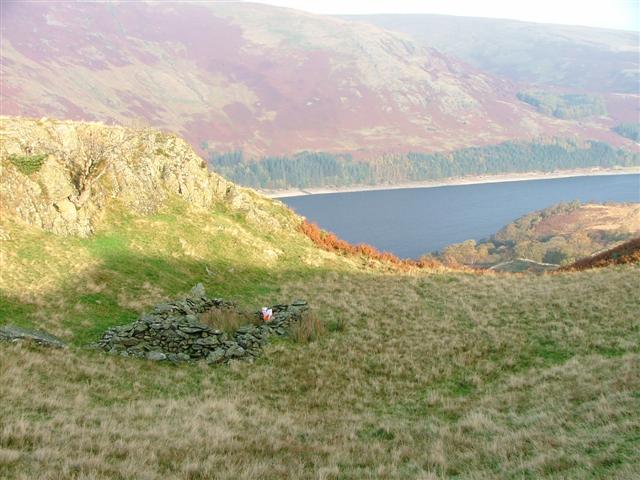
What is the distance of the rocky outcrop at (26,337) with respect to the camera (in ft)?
53.6

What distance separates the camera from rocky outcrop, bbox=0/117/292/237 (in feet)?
83.8

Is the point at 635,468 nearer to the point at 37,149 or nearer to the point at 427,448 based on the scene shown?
the point at 427,448

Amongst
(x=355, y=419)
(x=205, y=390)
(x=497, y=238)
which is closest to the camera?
(x=355, y=419)

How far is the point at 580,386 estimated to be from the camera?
1502 centimetres

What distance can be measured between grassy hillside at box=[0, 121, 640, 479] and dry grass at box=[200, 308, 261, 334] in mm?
2137

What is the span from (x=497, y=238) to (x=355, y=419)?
15540 cm

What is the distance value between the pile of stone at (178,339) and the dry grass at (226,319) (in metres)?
0.35

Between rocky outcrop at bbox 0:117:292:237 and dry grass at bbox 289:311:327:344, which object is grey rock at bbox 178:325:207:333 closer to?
dry grass at bbox 289:311:327:344

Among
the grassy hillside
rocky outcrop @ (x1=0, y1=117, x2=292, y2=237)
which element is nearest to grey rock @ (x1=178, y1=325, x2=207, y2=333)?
the grassy hillside

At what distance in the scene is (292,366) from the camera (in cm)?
1869

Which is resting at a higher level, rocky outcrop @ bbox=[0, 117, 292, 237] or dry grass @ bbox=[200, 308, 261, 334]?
rocky outcrop @ bbox=[0, 117, 292, 237]

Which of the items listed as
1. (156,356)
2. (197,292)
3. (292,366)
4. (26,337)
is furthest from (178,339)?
(197,292)

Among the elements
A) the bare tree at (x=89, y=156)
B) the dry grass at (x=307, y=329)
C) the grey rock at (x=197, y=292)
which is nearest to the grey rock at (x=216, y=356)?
the dry grass at (x=307, y=329)

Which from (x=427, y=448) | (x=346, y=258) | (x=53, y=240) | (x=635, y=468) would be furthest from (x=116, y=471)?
(x=346, y=258)
